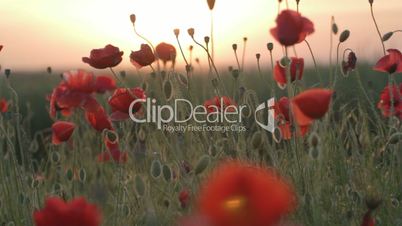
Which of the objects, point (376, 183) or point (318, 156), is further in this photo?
point (376, 183)

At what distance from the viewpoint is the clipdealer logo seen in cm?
228

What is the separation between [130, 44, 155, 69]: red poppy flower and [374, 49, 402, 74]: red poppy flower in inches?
29.6

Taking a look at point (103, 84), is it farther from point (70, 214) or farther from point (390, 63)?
point (70, 214)

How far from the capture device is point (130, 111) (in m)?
2.26

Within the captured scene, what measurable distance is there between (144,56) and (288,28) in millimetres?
593

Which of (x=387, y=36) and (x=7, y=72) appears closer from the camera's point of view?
(x=387, y=36)

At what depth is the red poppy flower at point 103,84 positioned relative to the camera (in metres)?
2.29

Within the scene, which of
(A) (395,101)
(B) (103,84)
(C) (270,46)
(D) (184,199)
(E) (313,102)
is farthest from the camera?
(A) (395,101)

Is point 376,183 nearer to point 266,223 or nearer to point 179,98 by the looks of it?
point 179,98

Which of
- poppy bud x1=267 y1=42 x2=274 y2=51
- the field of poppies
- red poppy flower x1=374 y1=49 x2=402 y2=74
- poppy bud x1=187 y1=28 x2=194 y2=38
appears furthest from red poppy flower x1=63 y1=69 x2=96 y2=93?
red poppy flower x1=374 y1=49 x2=402 y2=74

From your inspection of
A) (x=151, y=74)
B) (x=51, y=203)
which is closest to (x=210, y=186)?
(x=51, y=203)

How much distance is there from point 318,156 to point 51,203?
857mm

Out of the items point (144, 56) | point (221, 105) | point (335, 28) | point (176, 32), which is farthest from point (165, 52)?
point (335, 28)

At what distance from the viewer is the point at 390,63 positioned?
92.9 inches
